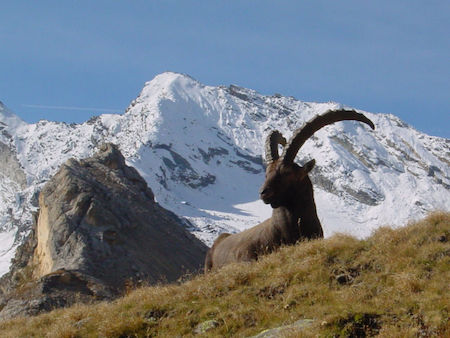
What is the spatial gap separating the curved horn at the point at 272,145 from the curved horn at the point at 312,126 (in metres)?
0.65

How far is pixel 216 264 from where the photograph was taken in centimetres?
1742

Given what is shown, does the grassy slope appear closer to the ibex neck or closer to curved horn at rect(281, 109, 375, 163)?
the ibex neck

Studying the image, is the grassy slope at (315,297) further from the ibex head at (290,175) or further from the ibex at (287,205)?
the ibex head at (290,175)

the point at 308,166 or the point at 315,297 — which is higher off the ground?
the point at 308,166

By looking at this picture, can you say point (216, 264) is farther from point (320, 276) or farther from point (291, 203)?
point (320, 276)

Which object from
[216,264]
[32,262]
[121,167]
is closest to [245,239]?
[216,264]

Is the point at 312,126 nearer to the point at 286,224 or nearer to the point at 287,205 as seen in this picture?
the point at 287,205

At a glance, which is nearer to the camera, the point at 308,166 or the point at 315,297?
the point at 315,297

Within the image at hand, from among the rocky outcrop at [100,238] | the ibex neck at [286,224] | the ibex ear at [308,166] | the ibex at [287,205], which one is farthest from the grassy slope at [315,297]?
the rocky outcrop at [100,238]

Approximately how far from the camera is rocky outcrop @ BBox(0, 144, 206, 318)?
2678cm

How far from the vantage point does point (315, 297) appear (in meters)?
10.6

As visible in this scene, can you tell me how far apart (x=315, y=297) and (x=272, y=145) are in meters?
6.98

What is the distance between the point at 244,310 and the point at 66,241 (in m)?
19.1

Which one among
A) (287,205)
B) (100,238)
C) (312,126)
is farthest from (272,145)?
(100,238)
